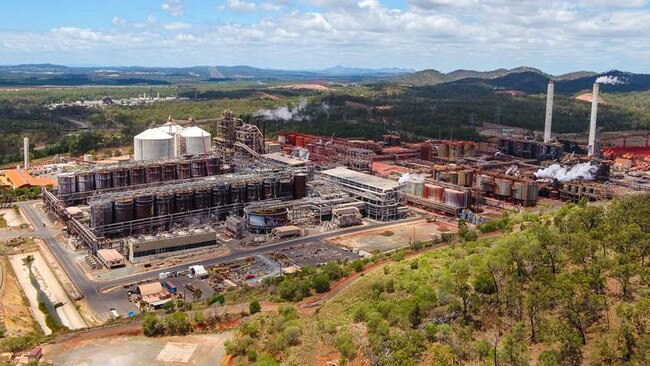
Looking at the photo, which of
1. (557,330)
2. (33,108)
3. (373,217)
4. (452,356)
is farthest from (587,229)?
(33,108)

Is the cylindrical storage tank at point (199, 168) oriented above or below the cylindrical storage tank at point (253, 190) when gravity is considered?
above

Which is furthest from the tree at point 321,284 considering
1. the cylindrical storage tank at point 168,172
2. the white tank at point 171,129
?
the white tank at point 171,129

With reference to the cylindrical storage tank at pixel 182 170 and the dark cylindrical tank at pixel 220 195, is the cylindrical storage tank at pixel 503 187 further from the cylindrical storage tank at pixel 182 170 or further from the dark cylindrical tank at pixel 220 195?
the cylindrical storage tank at pixel 182 170

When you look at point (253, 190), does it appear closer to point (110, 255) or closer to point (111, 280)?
point (110, 255)

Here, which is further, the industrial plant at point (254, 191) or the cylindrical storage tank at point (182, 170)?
the cylindrical storage tank at point (182, 170)

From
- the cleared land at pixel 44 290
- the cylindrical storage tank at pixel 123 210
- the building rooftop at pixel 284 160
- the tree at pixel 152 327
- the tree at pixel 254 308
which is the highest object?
the building rooftop at pixel 284 160

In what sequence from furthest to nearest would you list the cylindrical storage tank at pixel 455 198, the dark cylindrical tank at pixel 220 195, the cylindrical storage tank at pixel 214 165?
1. the cylindrical storage tank at pixel 214 165
2. the cylindrical storage tank at pixel 455 198
3. the dark cylindrical tank at pixel 220 195

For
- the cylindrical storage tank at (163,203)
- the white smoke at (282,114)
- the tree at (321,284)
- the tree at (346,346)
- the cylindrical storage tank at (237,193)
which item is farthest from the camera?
the white smoke at (282,114)
